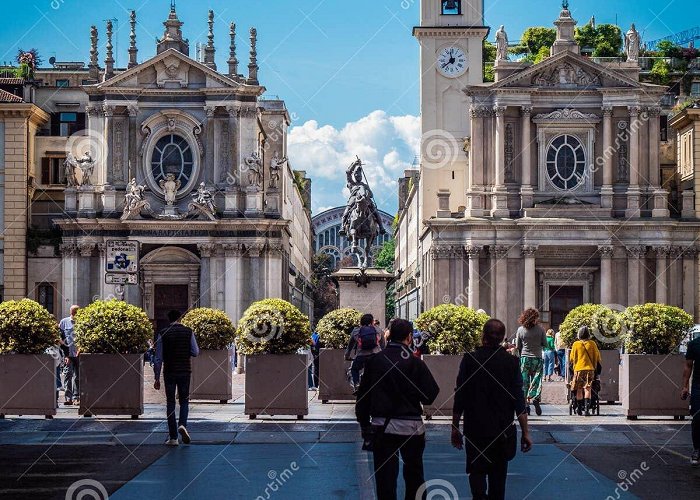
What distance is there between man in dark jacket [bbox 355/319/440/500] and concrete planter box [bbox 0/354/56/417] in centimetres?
1315

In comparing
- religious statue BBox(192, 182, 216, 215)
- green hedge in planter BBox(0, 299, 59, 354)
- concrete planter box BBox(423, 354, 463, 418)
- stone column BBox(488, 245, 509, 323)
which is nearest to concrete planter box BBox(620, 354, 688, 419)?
concrete planter box BBox(423, 354, 463, 418)

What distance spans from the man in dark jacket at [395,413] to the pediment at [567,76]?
51494 mm

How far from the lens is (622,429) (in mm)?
22391

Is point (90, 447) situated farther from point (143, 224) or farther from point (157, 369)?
point (143, 224)

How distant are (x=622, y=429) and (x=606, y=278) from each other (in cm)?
4004

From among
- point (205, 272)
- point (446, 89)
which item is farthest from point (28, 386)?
point (446, 89)

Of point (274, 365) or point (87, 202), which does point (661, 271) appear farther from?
point (274, 365)

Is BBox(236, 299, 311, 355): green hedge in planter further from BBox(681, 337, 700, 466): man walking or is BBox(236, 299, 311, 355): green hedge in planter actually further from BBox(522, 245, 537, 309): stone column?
BBox(522, 245, 537, 309): stone column

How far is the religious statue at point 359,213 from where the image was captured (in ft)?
121

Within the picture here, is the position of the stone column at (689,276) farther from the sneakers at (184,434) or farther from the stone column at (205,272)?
the sneakers at (184,434)

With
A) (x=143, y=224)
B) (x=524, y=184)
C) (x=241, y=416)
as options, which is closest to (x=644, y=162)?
(x=524, y=184)

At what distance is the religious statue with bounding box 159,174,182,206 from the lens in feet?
201

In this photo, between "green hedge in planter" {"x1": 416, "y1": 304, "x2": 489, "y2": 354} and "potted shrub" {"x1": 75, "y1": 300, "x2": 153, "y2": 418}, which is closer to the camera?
"potted shrub" {"x1": 75, "y1": 300, "x2": 153, "y2": 418}

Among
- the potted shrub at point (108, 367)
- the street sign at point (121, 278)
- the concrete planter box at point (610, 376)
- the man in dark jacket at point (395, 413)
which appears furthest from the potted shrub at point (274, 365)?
the man in dark jacket at point (395, 413)
